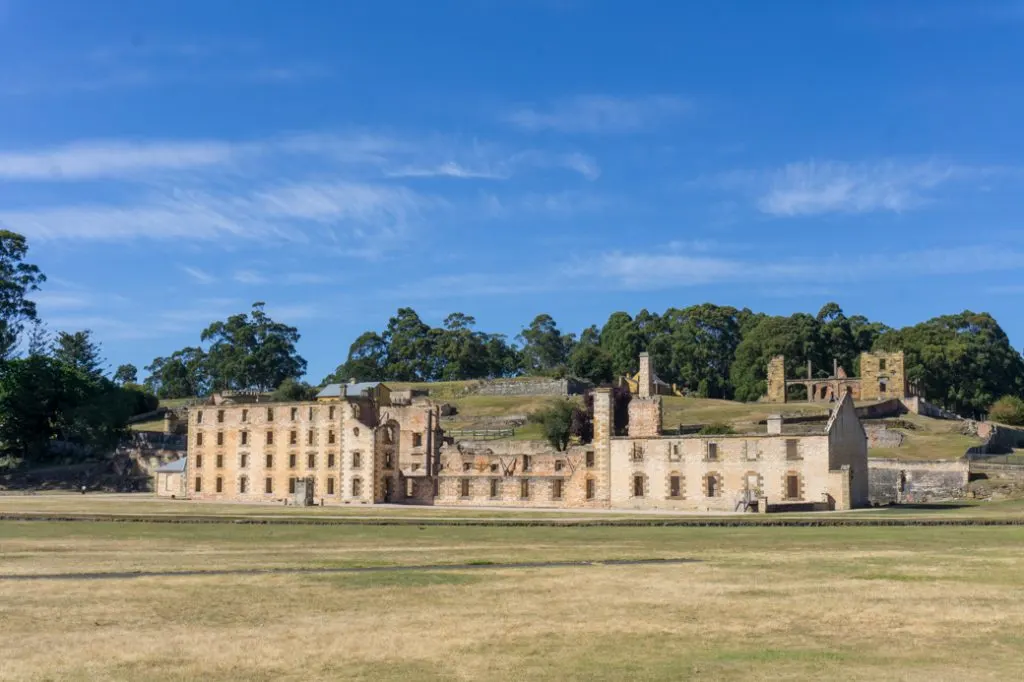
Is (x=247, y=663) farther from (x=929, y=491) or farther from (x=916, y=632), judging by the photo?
(x=929, y=491)

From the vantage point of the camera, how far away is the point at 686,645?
555 inches

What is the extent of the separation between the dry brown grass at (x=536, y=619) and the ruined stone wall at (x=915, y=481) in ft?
116

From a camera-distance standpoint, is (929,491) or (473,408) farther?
(473,408)

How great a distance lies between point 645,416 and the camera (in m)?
71.0

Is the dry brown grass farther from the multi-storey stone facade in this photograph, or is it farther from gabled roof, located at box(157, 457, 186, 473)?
gabled roof, located at box(157, 457, 186, 473)

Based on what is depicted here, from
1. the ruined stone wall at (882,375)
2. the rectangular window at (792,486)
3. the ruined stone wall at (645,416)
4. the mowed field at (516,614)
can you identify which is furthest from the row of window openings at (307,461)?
the ruined stone wall at (882,375)

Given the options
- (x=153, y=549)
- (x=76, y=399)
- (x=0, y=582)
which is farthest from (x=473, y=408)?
(x=0, y=582)

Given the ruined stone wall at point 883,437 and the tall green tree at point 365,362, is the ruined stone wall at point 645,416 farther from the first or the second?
the tall green tree at point 365,362

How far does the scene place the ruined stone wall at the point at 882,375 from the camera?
99.1 m

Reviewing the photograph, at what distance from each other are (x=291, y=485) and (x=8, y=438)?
34.1 metres

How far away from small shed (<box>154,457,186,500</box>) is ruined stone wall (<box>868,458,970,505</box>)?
4646cm

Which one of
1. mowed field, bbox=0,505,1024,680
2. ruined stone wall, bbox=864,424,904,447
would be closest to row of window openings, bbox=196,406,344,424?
ruined stone wall, bbox=864,424,904,447

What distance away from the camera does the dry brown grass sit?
1273 cm

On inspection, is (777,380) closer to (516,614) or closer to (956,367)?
(956,367)
